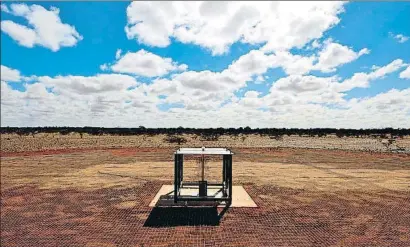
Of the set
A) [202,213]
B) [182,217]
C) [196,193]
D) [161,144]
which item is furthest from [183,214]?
[161,144]

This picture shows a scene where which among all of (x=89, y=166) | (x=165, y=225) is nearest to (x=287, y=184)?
(x=165, y=225)

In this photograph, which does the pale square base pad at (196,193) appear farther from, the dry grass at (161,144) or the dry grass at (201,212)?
the dry grass at (161,144)

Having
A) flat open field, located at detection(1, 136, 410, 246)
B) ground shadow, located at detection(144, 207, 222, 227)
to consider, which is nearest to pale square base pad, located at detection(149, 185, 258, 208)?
flat open field, located at detection(1, 136, 410, 246)

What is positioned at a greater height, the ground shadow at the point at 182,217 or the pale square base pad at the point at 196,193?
the pale square base pad at the point at 196,193

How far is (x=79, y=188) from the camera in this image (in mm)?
13953

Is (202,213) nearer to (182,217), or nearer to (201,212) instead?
(201,212)

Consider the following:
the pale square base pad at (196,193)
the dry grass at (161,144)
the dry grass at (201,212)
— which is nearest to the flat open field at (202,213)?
the dry grass at (201,212)

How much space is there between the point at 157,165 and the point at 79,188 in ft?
25.3

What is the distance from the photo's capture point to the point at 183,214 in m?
10.2

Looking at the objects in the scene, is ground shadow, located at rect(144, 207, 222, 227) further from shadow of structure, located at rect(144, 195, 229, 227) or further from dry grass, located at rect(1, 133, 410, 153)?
dry grass, located at rect(1, 133, 410, 153)

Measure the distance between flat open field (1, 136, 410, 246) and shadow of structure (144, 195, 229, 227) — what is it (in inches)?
1.2

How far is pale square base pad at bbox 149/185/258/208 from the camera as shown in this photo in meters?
11.3

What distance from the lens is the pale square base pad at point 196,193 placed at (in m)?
11.3

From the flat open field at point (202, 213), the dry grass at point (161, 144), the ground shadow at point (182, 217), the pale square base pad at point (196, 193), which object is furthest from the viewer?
the dry grass at point (161, 144)
